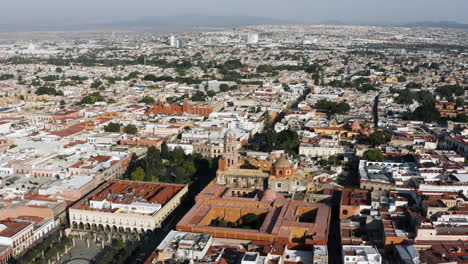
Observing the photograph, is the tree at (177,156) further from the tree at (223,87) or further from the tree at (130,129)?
the tree at (223,87)

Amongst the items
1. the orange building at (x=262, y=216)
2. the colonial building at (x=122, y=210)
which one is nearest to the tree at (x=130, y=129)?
the colonial building at (x=122, y=210)

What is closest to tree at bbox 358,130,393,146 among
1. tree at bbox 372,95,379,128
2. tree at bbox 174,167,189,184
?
tree at bbox 372,95,379,128

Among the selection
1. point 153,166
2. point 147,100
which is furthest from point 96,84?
point 153,166

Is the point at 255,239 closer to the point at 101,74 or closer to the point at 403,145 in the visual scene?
the point at 403,145

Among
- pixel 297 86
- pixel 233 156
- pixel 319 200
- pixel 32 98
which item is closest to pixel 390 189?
pixel 319 200

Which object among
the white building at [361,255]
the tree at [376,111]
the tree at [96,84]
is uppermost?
the white building at [361,255]

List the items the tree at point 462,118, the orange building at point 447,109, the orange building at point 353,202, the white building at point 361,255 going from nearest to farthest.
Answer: the white building at point 361,255 < the orange building at point 353,202 < the tree at point 462,118 < the orange building at point 447,109
